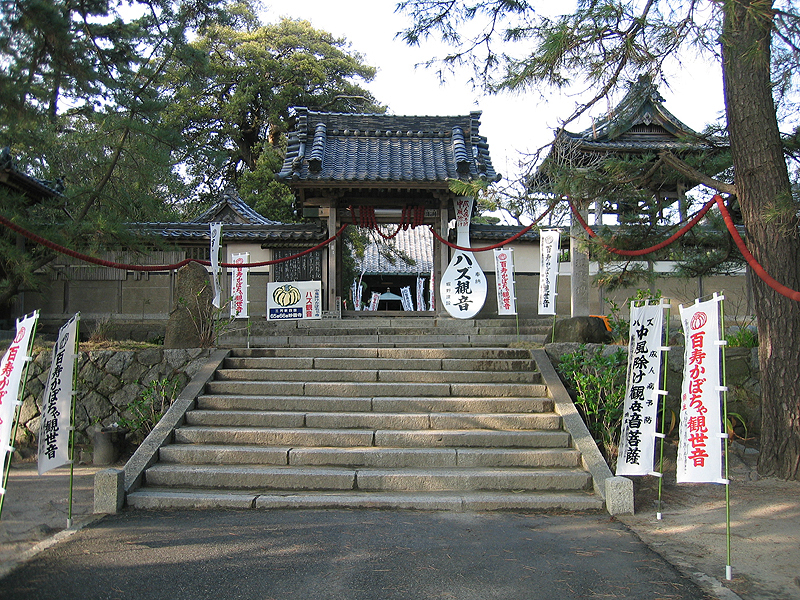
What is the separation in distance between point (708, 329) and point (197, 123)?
22543mm

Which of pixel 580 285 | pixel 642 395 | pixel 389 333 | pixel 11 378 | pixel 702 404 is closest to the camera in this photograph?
pixel 11 378

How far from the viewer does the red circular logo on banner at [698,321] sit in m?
4.48

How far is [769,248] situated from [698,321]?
1.54m

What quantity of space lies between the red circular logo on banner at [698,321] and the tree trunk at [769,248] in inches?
56.2

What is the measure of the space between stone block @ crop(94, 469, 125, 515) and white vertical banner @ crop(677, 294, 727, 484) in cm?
479

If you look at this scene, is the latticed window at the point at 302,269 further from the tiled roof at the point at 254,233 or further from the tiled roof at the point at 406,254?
the tiled roof at the point at 406,254

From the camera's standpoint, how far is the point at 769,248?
5.38 m

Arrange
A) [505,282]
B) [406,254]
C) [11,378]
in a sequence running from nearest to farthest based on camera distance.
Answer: [11,378]
[505,282]
[406,254]

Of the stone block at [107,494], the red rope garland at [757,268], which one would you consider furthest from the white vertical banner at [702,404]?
the stone block at [107,494]

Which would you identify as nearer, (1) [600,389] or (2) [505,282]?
(1) [600,389]

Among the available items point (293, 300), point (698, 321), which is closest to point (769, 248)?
point (698, 321)

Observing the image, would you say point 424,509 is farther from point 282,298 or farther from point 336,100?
point 336,100

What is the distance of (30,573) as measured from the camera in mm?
3740

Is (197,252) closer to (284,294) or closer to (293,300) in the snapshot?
(284,294)
